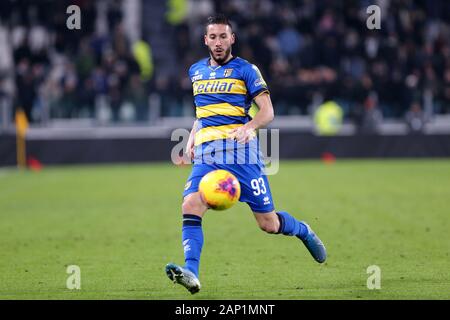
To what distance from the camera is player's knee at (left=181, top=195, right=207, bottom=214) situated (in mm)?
7973

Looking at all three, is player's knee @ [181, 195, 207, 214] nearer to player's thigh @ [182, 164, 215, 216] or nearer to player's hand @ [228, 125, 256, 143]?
player's thigh @ [182, 164, 215, 216]

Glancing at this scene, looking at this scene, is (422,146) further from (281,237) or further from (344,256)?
(344,256)

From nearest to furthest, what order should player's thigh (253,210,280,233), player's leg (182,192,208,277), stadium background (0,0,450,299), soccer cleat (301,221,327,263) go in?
player's leg (182,192,208,277) < player's thigh (253,210,280,233) < soccer cleat (301,221,327,263) < stadium background (0,0,450,299)

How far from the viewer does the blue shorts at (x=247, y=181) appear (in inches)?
319

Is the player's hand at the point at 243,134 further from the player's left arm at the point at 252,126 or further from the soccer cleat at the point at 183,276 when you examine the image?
the soccer cleat at the point at 183,276

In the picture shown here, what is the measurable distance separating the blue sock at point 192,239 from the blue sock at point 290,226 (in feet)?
2.97

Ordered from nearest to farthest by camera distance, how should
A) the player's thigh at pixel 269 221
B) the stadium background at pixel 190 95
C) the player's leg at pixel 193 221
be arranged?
the player's leg at pixel 193 221, the player's thigh at pixel 269 221, the stadium background at pixel 190 95

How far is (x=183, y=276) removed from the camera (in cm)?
751

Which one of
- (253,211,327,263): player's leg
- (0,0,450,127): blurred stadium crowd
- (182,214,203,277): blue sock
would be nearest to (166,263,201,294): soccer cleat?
(182,214,203,277): blue sock

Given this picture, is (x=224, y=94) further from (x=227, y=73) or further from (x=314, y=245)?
(x=314, y=245)

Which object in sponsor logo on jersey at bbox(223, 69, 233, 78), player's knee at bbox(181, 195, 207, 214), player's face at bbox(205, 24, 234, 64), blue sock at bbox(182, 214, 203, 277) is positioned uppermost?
player's face at bbox(205, 24, 234, 64)

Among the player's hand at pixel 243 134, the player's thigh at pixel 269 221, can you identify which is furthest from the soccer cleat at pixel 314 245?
the player's hand at pixel 243 134

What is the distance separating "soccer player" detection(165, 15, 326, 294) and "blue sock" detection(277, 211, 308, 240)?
0.21 metres

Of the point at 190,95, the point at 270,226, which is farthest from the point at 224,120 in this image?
the point at 190,95
